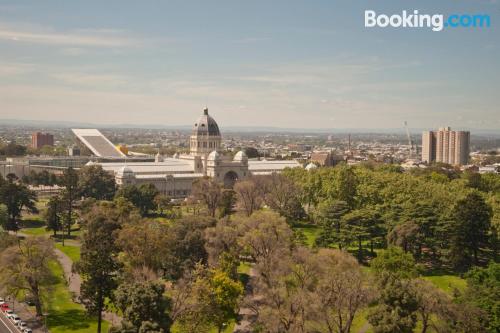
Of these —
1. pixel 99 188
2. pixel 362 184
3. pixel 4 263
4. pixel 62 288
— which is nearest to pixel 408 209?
pixel 362 184

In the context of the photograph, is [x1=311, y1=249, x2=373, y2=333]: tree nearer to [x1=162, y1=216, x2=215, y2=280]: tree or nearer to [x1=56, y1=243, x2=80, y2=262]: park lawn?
[x1=162, y1=216, x2=215, y2=280]: tree

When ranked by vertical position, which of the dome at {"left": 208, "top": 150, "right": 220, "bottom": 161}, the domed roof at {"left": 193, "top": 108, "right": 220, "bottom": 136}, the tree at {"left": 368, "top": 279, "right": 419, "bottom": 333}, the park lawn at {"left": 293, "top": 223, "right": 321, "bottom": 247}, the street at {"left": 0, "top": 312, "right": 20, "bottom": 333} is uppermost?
the domed roof at {"left": 193, "top": 108, "right": 220, "bottom": 136}

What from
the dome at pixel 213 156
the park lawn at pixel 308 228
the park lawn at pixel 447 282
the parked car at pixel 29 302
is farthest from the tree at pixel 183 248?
the dome at pixel 213 156

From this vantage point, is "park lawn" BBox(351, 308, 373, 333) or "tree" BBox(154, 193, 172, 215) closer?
"park lawn" BBox(351, 308, 373, 333)

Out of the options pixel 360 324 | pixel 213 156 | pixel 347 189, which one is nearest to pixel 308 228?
pixel 347 189

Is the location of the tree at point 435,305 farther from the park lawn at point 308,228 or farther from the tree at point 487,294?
the park lawn at point 308,228

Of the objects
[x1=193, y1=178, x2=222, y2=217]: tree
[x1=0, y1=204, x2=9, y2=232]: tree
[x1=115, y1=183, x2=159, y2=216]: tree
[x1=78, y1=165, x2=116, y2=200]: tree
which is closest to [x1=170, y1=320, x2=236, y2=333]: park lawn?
[x1=193, y1=178, x2=222, y2=217]: tree
